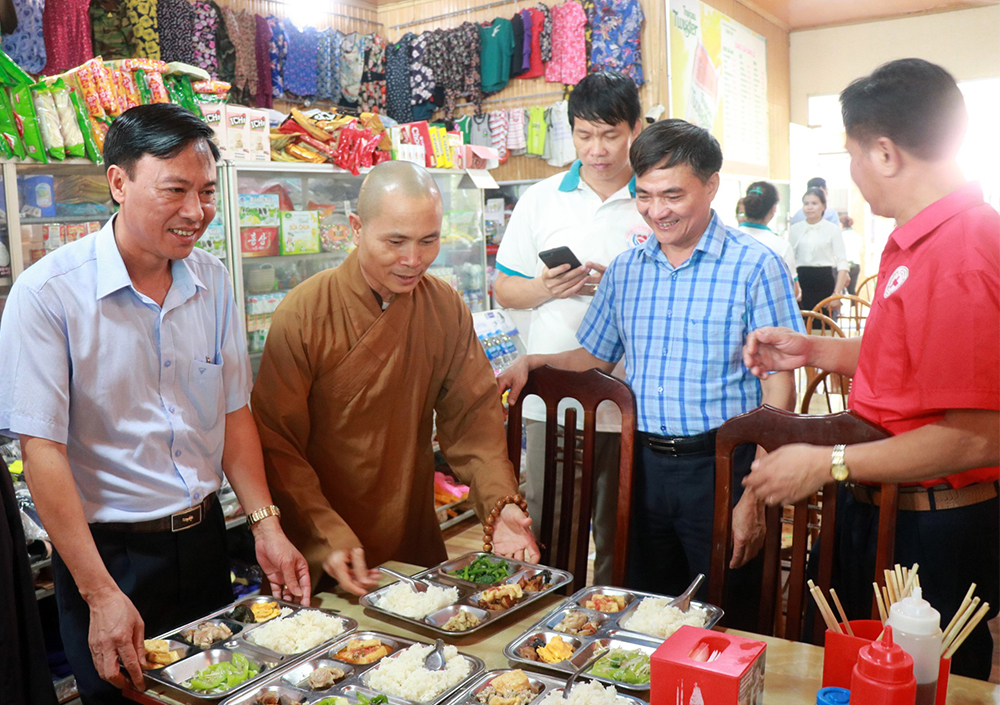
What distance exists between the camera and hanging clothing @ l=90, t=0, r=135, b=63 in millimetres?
4609

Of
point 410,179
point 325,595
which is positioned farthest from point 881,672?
point 410,179

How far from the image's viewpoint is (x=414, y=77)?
641 centimetres

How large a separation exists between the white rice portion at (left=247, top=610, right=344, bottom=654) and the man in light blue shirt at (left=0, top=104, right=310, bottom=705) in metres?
0.16

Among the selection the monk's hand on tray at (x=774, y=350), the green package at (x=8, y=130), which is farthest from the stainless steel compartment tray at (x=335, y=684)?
the green package at (x=8, y=130)

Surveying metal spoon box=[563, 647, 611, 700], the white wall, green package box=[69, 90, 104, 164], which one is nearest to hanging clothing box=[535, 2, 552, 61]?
the white wall

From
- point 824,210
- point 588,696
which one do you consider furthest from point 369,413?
point 824,210

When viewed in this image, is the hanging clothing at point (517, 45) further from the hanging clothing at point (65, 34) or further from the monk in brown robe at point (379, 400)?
the monk in brown robe at point (379, 400)

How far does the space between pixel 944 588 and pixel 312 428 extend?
150 cm

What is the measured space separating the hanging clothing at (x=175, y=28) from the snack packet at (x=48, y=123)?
6.17 ft

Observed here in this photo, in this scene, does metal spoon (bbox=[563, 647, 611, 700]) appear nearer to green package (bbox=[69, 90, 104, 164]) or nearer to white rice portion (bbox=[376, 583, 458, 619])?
white rice portion (bbox=[376, 583, 458, 619])

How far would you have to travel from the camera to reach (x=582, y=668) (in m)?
1.42

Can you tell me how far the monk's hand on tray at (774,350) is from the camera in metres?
2.06

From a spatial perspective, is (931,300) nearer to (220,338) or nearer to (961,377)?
(961,377)

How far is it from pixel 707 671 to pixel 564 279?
5.49ft
